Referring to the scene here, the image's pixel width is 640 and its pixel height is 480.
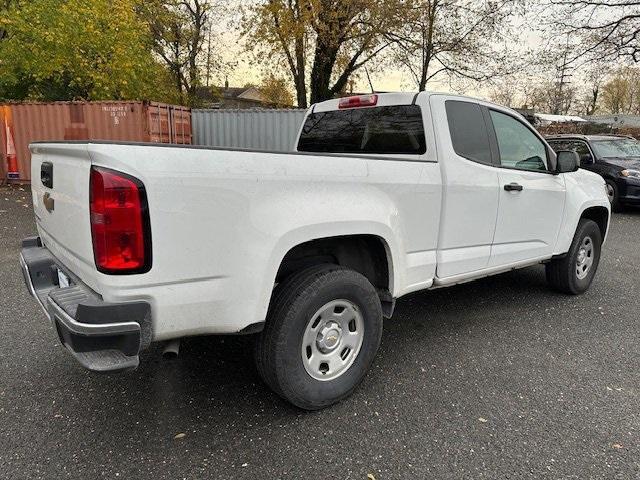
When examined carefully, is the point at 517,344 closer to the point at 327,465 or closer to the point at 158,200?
the point at 327,465

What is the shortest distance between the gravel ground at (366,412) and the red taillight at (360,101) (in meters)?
1.88

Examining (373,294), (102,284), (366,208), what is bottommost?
(373,294)

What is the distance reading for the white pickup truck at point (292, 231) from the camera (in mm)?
1925

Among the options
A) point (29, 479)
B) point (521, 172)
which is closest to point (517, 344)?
point (521, 172)

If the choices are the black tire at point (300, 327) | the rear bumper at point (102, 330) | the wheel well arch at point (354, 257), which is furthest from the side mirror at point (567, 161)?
the rear bumper at point (102, 330)

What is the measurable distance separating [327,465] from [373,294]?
956 millimetres

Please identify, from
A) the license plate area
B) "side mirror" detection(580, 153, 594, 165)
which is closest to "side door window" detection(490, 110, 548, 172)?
the license plate area

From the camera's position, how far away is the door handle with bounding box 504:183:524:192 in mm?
3610

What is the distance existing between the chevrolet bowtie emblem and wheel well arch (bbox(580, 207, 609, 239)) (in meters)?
4.78

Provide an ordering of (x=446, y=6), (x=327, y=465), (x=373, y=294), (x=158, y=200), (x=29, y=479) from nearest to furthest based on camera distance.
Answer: (x=158, y=200) < (x=29, y=479) < (x=327, y=465) < (x=373, y=294) < (x=446, y=6)

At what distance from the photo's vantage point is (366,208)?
2.64 m

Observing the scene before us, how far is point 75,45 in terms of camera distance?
49.8ft

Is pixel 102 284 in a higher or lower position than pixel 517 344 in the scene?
higher

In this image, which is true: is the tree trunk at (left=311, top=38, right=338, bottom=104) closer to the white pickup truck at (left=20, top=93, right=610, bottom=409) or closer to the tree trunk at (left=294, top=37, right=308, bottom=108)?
the tree trunk at (left=294, top=37, right=308, bottom=108)
